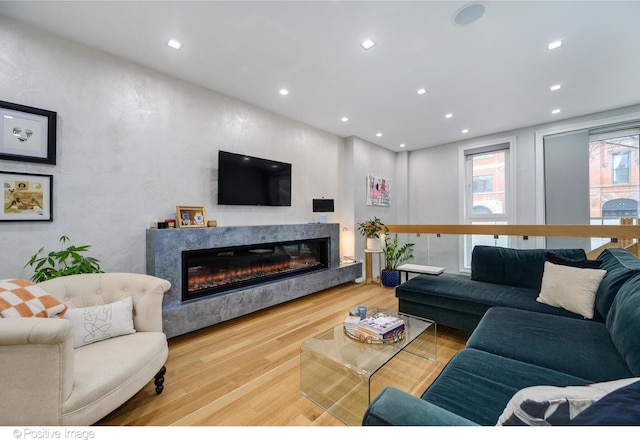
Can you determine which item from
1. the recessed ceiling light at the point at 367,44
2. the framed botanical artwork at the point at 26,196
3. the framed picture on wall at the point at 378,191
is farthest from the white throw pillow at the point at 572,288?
the framed botanical artwork at the point at 26,196

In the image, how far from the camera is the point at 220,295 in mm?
2816

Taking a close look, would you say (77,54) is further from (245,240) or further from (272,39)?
(245,240)

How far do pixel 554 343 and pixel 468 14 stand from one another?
2.35 meters

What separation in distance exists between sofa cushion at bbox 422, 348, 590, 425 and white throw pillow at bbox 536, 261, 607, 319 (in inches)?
41.2

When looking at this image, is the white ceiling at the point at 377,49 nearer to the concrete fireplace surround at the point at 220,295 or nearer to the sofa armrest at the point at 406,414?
the concrete fireplace surround at the point at 220,295

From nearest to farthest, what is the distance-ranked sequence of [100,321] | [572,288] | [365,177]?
[100,321]
[572,288]
[365,177]

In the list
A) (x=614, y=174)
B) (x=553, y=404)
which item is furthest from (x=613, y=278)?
(x=614, y=174)

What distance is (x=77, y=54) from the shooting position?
2305 mm

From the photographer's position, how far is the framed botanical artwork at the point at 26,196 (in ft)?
6.57

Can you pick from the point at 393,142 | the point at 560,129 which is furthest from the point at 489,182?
the point at 393,142

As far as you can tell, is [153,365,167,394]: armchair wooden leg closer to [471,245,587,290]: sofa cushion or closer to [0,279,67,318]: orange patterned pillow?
[0,279,67,318]: orange patterned pillow

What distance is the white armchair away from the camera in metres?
1.10

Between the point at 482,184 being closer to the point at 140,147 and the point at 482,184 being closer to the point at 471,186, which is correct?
the point at 471,186
